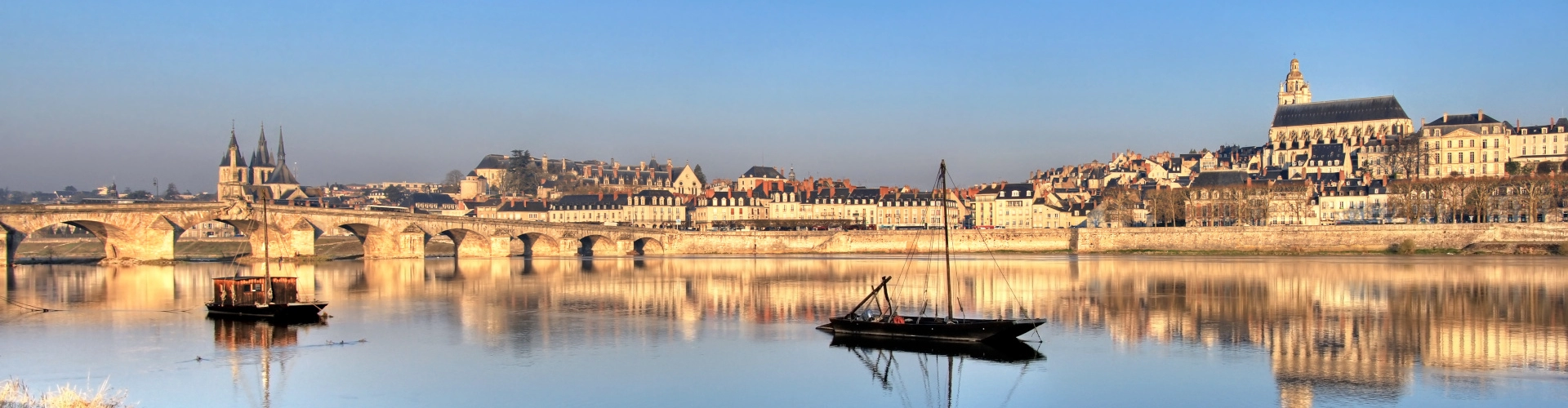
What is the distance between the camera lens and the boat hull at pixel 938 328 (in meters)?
23.2

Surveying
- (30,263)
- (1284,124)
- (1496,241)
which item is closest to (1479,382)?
(1496,241)

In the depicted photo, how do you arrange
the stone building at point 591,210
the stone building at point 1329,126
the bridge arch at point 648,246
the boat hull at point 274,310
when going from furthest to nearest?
the stone building at point 1329,126
the stone building at point 591,210
the bridge arch at point 648,246
the boat hull at point 274,310

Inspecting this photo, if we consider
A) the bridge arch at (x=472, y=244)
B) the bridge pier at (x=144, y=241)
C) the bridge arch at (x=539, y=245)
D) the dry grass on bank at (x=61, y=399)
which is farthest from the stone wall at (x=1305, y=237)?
the dry grass on bank at (x=61, y=399)

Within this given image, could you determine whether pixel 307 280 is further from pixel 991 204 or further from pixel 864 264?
pixel 991 204

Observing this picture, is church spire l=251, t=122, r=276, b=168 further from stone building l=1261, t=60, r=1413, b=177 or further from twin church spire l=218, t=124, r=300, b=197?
stone building l=1261, t=60, r=1413, b=177

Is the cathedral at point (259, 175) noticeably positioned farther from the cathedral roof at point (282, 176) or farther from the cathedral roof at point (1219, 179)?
the cathedral roof at point (1219, 179)

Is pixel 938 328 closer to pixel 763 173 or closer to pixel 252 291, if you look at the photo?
pixel 252 291

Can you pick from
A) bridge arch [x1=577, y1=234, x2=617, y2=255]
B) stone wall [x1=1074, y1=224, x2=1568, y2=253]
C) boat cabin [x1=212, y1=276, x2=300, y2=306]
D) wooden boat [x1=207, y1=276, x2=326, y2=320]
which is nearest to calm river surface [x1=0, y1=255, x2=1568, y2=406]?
wooden boat [x1=207, y1=276, x2=326, y2=320]

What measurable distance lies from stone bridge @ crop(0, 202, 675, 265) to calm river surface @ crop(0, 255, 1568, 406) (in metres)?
14.7

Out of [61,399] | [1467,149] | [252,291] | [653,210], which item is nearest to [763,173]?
[653,210]

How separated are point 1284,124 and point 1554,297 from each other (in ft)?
233

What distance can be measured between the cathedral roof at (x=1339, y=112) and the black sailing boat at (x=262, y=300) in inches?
3359

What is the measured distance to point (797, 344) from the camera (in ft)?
79.5

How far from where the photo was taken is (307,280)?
44.4 m
